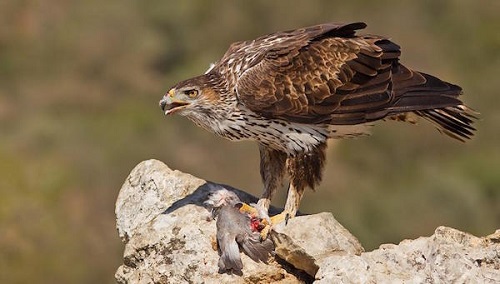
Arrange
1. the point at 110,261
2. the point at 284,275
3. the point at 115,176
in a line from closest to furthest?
the point at 284,275 → the point at 110,261 → the point at 115,176

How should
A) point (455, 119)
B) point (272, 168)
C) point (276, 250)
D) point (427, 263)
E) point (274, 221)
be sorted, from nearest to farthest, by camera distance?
1. point (427, 263)
2. point (276, 250)
3. point (274, 221)
4. point (455, 119)
5. point (272, 168)

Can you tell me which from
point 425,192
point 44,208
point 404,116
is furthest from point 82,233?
point 404,116

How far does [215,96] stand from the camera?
37.8 feet

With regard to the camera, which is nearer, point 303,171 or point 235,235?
Answer: point 235,235

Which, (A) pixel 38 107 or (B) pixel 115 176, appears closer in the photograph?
(B) pixel 115 176

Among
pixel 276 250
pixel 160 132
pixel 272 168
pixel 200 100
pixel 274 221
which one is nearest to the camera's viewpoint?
pixel 276 250

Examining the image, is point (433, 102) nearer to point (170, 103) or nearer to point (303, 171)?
point (303, 171)

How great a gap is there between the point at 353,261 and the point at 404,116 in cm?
309

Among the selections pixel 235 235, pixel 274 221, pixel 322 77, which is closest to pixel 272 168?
pixel 322 77

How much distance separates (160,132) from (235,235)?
27.2 metres

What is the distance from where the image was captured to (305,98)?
38.6ft

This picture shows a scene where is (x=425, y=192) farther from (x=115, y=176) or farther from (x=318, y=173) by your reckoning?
(x=318, y=173)

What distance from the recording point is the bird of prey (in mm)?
10375

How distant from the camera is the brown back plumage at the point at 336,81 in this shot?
1168cm
